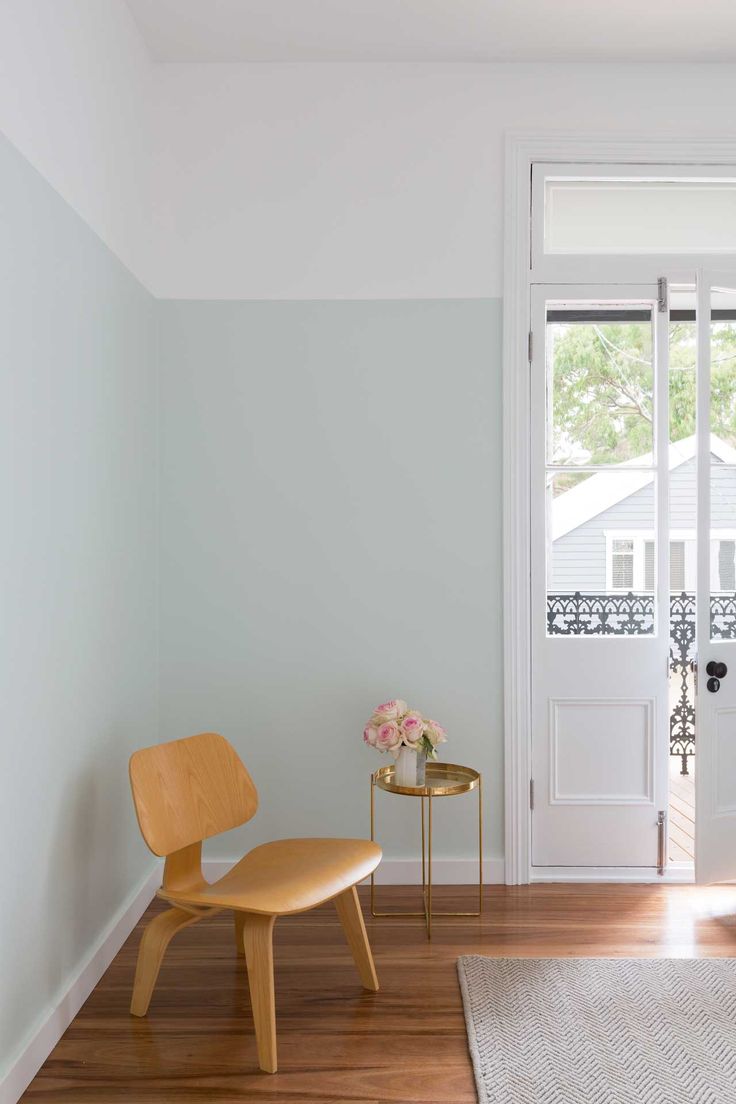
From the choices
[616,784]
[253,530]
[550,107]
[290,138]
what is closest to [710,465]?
[616,784]

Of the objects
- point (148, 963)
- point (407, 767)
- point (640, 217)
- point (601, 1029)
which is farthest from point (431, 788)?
point (640, 217)

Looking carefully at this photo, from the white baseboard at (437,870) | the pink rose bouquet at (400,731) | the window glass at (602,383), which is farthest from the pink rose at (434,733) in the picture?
the window glass at (602,383)

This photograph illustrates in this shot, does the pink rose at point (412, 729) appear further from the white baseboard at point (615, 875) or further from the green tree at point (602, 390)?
the green tree at point (602, 390)

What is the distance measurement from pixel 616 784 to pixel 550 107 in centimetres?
255

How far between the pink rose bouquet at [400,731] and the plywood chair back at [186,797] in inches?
18.0

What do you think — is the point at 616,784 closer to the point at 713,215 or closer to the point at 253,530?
the point at 253,530

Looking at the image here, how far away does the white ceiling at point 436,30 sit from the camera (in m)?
3.03

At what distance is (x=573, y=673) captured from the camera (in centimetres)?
345

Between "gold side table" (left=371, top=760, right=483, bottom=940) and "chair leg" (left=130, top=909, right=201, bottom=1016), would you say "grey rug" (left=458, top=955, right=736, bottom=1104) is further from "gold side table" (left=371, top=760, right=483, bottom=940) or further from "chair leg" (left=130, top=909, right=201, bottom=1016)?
"chair leg" (left=130, top=909, right=201, bottom=1016)

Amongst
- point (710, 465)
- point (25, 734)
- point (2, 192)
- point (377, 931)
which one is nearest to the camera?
point (2, 192)

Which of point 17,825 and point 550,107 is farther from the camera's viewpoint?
point 550,107

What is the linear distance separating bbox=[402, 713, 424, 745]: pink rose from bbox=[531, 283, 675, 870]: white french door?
1.94ft

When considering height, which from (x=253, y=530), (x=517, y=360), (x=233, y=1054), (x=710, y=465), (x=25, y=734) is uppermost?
(x=517, y=360)

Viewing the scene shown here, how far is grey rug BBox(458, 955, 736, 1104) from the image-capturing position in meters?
2.15
